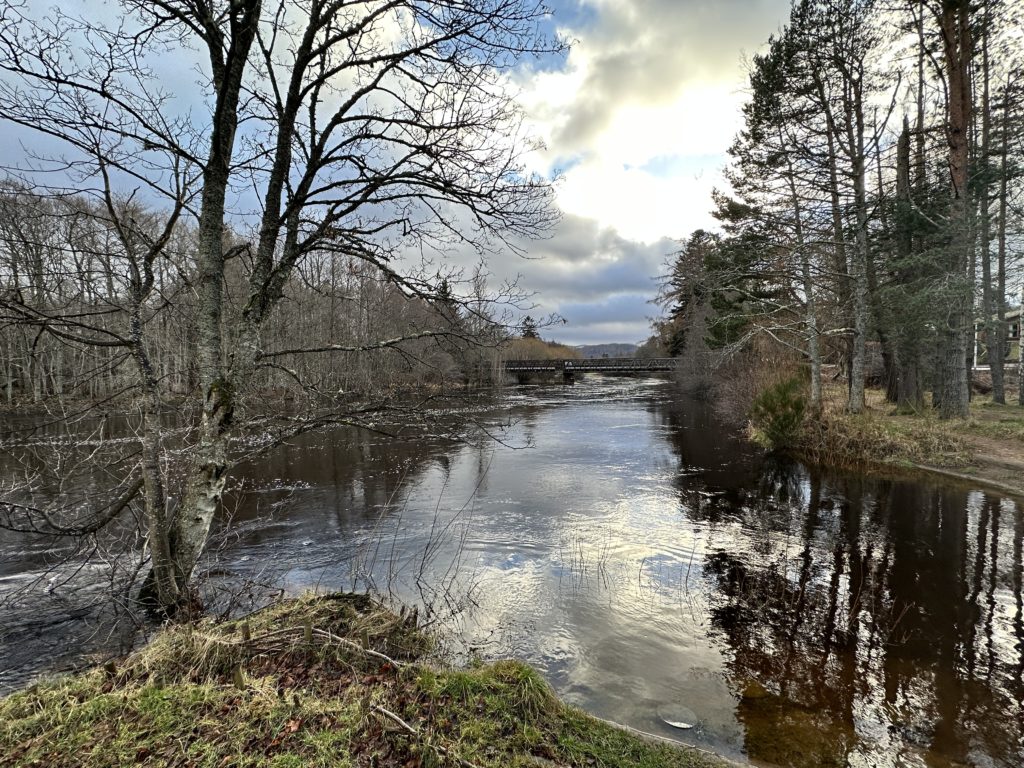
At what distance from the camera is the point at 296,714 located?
3.03 meters

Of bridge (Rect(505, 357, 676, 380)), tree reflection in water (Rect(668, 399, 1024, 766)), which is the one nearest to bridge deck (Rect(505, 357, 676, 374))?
bridge (Rect(505, 357, 676, 380))

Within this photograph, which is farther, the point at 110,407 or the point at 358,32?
the point at 110,407

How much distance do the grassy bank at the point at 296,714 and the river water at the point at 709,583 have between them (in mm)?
963

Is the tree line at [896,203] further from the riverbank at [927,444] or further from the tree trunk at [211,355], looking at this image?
the tree trunk at [211,355]

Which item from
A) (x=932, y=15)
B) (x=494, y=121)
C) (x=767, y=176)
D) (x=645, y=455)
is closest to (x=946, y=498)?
(x=645, y=455)

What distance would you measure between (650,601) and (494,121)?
5.87 meters

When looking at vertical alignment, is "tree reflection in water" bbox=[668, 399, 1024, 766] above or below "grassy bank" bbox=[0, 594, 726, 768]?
below

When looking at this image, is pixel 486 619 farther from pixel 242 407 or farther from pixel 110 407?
pixel 110 407

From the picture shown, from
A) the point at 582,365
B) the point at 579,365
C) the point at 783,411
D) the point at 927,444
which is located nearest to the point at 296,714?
the point at 783,411

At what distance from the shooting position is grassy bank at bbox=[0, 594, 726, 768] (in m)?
2.73

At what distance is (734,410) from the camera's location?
21969 mm

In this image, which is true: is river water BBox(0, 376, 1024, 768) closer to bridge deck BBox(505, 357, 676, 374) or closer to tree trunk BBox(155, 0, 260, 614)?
tree trunk BBox(155, 0, 260, 614)

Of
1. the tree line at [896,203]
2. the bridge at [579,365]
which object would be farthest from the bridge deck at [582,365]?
the tree line at [896,203]

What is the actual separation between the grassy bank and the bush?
44.0 ft
